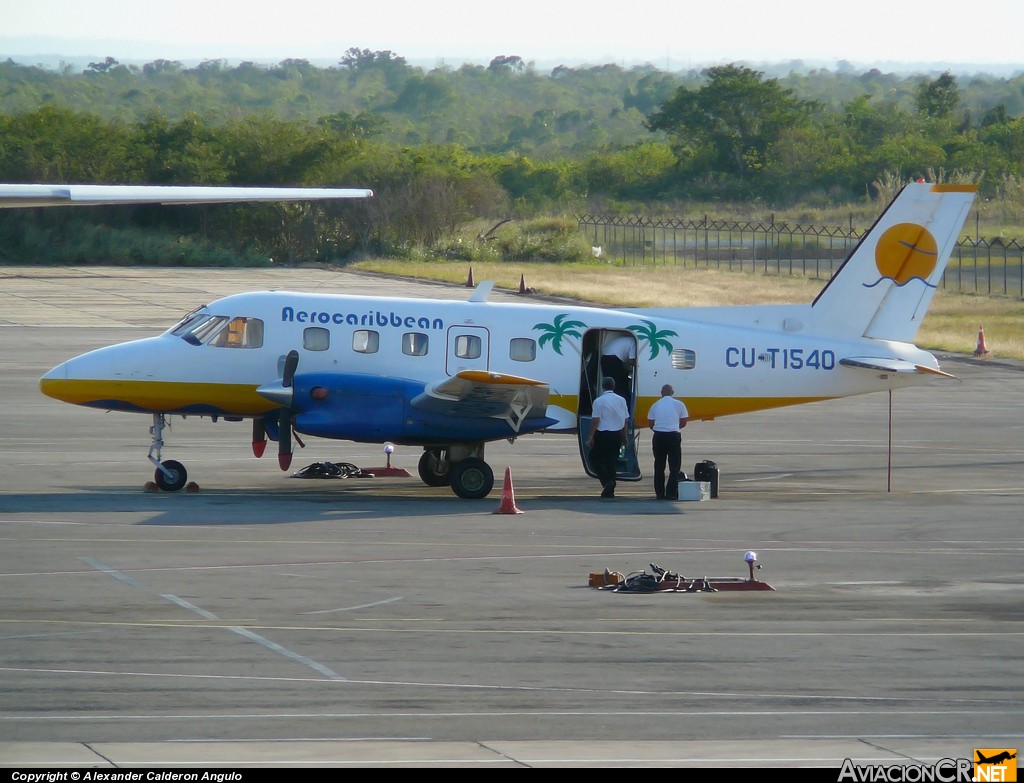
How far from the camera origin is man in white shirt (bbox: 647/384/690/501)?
18969mm

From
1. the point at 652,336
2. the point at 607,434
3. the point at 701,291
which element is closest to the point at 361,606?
the point at 607,434

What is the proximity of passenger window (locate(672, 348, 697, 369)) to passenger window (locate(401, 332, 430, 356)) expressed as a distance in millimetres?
3838

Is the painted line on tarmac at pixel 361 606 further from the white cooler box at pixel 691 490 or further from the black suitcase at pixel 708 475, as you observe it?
the black suitcase at pixel 708 475

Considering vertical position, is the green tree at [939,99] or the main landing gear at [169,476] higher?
the green tree at [939,99]

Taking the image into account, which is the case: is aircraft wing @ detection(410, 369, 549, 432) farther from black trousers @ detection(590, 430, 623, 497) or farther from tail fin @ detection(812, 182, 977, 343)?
tail fin @ detection(812, 182, 977, 343)

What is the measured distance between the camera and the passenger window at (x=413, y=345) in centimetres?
1973

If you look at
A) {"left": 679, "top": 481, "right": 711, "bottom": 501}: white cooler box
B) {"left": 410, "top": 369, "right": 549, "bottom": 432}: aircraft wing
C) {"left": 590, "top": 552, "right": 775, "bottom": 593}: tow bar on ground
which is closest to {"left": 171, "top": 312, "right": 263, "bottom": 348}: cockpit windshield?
{"left": 410, "top": 369, "right": 549, "bottom": 432}: aircraft wing

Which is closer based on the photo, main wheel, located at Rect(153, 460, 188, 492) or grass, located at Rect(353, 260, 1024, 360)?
main wheel, located at Rect(153, 460, 188, 492)

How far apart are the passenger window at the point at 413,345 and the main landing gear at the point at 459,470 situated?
4.72 ft

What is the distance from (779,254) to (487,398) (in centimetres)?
4956

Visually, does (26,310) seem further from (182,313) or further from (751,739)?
(751,739)

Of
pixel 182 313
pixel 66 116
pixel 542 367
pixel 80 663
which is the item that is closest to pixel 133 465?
pixel 542 367

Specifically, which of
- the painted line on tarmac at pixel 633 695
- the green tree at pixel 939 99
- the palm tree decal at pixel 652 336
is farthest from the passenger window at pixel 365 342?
the green tree at pixel 939 99

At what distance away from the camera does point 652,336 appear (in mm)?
20297
